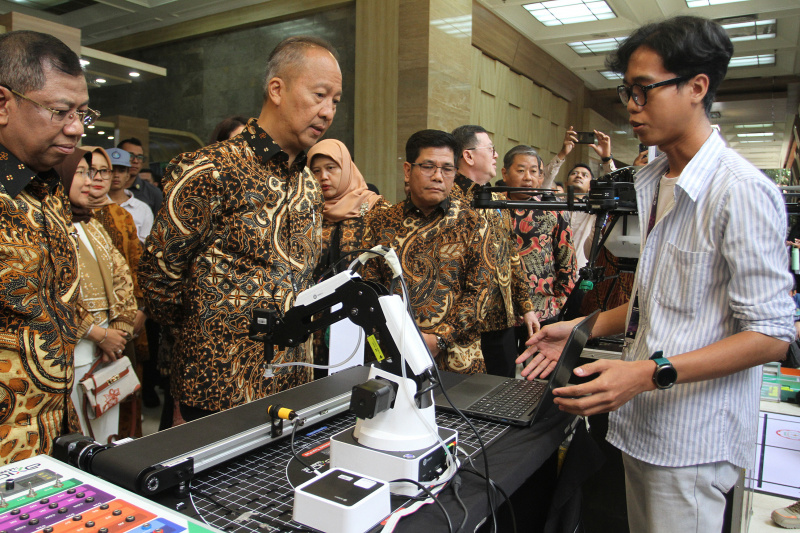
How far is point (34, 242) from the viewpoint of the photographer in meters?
1.21

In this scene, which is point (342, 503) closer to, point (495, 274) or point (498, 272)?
point (495, 274)

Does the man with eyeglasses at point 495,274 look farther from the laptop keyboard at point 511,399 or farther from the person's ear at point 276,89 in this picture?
the person's ear at point 276,89

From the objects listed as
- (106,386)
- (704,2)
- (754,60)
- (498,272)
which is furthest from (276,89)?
(754,60)

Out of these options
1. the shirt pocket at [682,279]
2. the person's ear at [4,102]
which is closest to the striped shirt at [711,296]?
the shirt pocket at [682,279]

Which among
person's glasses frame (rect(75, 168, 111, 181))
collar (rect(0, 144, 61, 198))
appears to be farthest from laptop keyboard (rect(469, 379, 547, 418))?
person's glasses frame (rect(75, 168, 111, 181))

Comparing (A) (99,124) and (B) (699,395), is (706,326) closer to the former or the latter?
(B) (699,395)

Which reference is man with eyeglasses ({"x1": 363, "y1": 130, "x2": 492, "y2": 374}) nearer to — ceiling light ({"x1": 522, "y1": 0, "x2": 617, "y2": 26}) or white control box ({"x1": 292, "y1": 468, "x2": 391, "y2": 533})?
white control box ({"x1": 292, "y1": 468, "x2": 391, "y2": 533})

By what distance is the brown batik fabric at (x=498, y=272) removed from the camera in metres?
2.21

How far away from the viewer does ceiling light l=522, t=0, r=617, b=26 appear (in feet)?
21.5

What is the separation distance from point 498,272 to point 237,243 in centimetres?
129

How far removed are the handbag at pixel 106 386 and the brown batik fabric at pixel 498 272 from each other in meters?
1.43

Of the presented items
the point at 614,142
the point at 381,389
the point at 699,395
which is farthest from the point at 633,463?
the point at 614,142

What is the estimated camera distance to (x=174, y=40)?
20.2 ft

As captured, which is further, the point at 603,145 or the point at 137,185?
the point at 137,185
